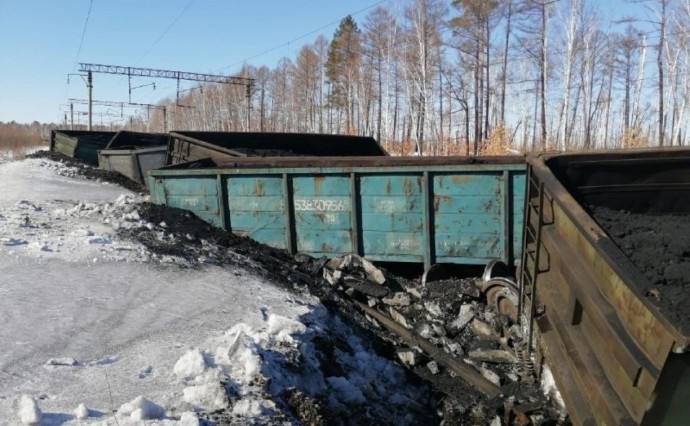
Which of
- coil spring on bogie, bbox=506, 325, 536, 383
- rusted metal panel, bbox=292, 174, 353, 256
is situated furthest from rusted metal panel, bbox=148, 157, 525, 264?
coil spring on bogie, bbox=506, 325, 536, 383

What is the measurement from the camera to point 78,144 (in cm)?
1820

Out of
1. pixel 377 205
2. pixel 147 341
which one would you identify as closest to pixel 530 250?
pixel 377 205

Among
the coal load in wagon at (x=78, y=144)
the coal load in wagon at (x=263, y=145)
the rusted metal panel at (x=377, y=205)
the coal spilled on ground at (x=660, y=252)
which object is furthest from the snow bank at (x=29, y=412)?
the coal load in wagon at (x=78, y=144)

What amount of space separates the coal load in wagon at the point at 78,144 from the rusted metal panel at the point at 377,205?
1229cm

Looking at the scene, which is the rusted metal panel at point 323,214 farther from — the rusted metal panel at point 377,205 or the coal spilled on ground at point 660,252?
the coal spilled on ground at point 660,252

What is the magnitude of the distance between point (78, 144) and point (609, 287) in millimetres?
18796

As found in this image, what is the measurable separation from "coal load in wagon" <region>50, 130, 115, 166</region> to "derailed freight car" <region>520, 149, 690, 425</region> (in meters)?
16.7

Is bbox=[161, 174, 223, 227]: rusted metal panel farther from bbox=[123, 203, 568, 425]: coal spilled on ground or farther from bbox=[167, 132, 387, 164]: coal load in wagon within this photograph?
bbox=[167, 132, 387, 164]: coal load in wagon

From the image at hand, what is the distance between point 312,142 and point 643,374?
9709 mm

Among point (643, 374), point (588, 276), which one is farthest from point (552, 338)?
point (643, 374)

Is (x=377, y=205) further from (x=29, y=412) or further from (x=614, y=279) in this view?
(x=29, y=412)

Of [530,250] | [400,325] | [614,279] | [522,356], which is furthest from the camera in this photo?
[400,325]

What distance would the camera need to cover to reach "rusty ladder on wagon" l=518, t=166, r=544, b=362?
3.80m

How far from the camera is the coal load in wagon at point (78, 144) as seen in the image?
18234 mm
